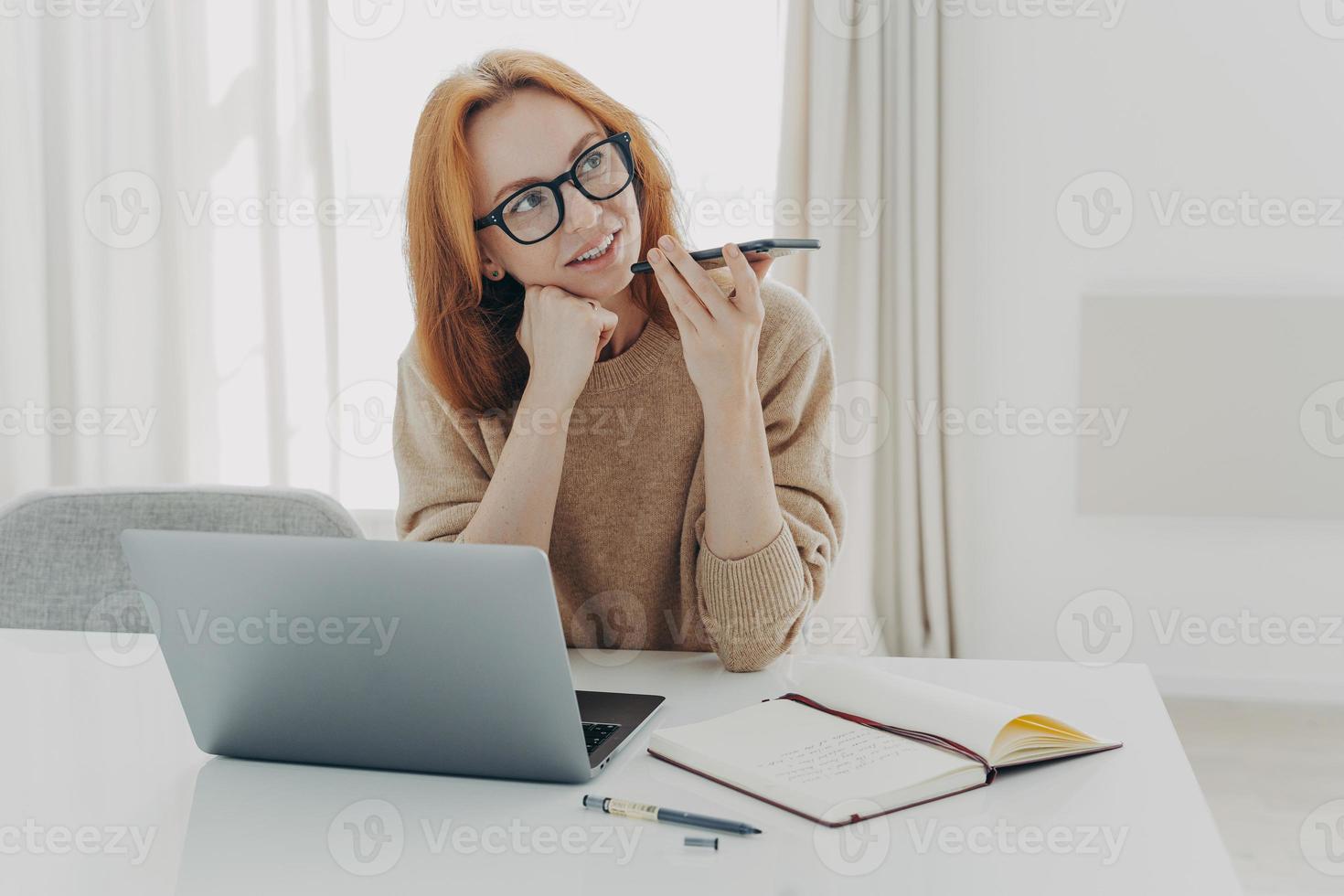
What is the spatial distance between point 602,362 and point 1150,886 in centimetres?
92

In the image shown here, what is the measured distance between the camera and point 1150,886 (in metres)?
0.64

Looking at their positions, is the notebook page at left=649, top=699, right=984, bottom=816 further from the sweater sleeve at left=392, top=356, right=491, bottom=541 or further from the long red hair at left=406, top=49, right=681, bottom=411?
the long red hair at left=406, top=49, right=681, bottom=411
